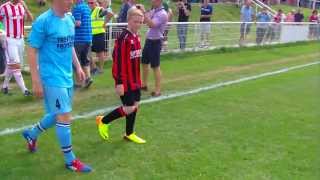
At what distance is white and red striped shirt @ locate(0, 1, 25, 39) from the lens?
32.7 feet

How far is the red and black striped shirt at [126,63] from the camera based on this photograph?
6.77 metres

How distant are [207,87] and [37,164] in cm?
618

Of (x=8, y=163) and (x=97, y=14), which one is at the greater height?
(x=97, y=14)

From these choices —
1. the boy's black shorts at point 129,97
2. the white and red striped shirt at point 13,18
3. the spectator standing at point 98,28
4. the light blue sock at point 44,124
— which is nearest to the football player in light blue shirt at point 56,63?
the light blue sock at point 44,124

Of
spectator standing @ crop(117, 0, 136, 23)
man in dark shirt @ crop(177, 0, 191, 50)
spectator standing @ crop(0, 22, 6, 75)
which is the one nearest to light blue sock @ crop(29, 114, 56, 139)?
spectator standing @ crop(0, 22, 6, 75)

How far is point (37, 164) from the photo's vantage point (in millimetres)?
6020

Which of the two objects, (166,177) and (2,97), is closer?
(166,177)

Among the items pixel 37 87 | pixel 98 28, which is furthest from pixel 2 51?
pixel 37 87

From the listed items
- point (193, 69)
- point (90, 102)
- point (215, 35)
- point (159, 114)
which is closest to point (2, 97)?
point (90, 102)

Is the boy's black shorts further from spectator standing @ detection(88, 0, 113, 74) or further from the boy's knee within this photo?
spectator standing @ detection(88, 0, 113, 74)

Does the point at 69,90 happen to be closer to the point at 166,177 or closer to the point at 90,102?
the point at 166,177

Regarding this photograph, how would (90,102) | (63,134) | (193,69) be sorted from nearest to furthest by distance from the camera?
(63,134)
(90,102)
(193,69)

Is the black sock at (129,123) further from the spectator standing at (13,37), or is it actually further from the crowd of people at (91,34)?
the spectator standing at (13,37)

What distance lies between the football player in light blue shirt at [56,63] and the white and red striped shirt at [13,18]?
4.36m
